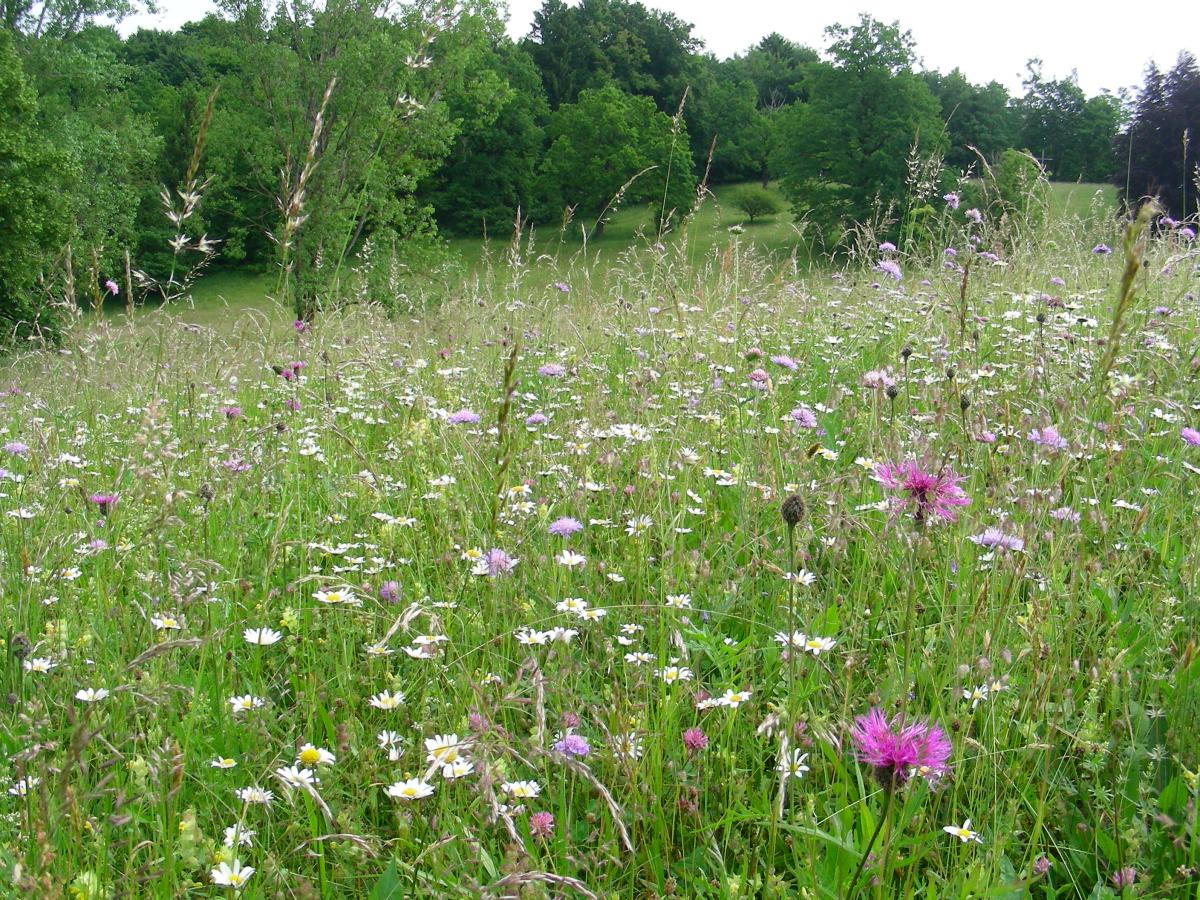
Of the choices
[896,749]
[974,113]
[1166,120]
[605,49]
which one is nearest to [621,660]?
[896,749]

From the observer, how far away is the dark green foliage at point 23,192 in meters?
21.3

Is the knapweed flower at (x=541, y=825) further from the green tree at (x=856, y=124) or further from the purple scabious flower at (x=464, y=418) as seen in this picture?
the green tree at (x=856, y=124)

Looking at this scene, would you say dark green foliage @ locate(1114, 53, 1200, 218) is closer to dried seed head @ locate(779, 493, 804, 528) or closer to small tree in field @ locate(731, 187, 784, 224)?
dried seed head @ locate(779, 493, 804, 528)

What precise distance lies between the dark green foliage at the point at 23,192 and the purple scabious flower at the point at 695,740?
24.2 metres

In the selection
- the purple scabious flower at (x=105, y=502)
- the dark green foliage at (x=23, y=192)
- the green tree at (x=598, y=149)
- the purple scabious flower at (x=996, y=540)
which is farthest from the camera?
the green tree at (x=598, y=149)

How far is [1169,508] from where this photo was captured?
88.5 inches

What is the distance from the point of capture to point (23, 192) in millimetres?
21297

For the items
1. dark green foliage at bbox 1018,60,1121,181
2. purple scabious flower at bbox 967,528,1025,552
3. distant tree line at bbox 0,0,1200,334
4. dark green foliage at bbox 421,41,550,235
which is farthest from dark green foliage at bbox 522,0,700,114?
purple scabious flower at bbox 967,528,1025,552

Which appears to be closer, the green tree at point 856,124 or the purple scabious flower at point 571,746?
the purple scabious flower at point 571,746

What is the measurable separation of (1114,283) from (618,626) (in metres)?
4.24

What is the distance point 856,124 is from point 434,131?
847 inches

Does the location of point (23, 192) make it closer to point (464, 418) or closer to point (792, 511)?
point (464, 418)

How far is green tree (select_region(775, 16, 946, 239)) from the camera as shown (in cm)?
3644

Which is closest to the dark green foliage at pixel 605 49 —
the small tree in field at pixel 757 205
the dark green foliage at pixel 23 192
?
the small tree in field at pixel 757 205
